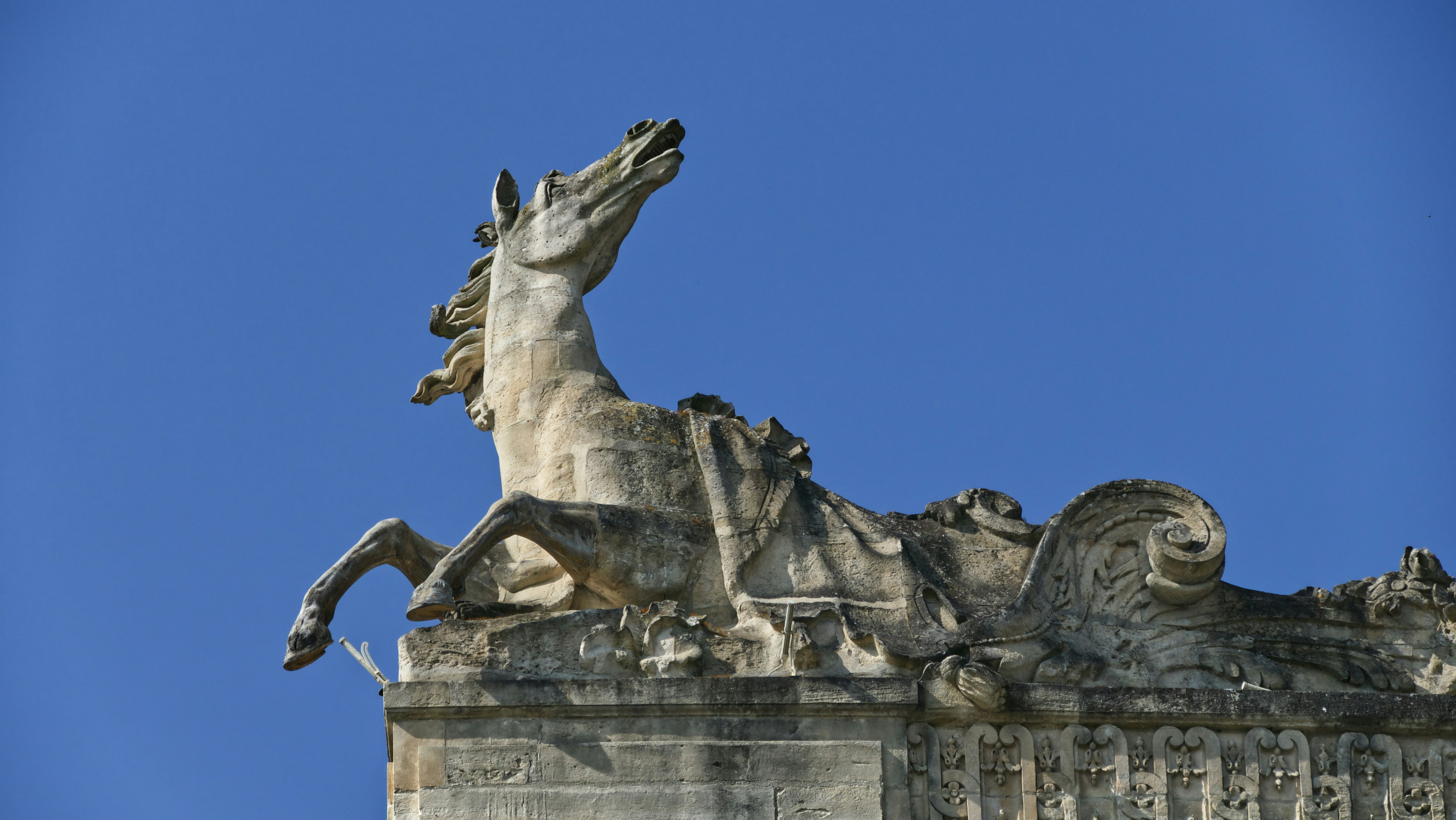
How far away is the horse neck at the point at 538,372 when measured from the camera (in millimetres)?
18344

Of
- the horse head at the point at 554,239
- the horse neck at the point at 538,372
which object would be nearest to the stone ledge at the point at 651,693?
the horse neck at the point at 538,372

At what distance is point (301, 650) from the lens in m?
17.0

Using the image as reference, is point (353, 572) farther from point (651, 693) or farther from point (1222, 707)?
point (1222, 707)

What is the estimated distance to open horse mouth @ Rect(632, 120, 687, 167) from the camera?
1941 cm

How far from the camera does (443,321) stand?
770 inches

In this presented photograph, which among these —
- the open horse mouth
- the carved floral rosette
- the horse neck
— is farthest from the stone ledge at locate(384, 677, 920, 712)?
the open horse mouth

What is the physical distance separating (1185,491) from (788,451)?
2.71 meters

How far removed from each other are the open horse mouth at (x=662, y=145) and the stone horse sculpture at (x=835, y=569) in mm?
1433

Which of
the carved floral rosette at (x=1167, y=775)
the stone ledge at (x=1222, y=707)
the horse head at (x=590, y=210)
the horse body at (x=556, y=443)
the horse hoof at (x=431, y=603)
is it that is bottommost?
the carved floral rosette at (x=1167, y=775)

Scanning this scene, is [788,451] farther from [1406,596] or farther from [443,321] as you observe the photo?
[1406,596]

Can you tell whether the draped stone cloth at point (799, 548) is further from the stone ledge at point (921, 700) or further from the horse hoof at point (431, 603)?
the horse hoof at point (431, 603)

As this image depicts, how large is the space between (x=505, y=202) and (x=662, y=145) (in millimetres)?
1218

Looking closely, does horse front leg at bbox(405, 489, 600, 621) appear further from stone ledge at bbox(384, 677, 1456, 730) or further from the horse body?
stone ledge at bbox(384, 677, 1456, 730)

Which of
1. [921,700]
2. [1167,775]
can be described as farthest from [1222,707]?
[921,700]
